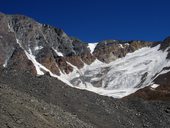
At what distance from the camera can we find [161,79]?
18375 centimetres

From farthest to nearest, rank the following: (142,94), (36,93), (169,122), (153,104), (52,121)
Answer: (142,94), (153,104), (169,122), (36,93), (52,121)

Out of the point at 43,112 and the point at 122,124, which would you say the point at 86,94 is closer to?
the point at 122,124

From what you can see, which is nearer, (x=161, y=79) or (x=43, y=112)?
(x=43, y=112)

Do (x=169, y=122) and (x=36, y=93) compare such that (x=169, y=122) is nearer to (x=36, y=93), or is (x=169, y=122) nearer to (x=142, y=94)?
(x=36, y=93)

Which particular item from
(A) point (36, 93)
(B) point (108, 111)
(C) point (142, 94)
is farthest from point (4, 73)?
(C) point (142, 94)

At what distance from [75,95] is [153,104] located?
8.37 meters

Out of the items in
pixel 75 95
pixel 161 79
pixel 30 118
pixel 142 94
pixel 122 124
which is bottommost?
pixel 30 118

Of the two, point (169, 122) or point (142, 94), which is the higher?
point (142, 94)

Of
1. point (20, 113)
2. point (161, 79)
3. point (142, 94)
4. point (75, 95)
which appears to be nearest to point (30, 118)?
point (20, 113)

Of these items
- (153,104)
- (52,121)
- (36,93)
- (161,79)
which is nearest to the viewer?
(52,121)

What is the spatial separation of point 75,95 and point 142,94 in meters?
108

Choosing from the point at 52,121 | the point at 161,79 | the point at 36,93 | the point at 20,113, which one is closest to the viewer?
the point at 20,113

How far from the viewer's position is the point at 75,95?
3928 cm

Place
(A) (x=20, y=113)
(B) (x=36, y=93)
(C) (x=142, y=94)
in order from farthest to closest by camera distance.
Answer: (C) (x=142, y=94), (B) (x=36, y=93), (A) (x=20, y=113)
